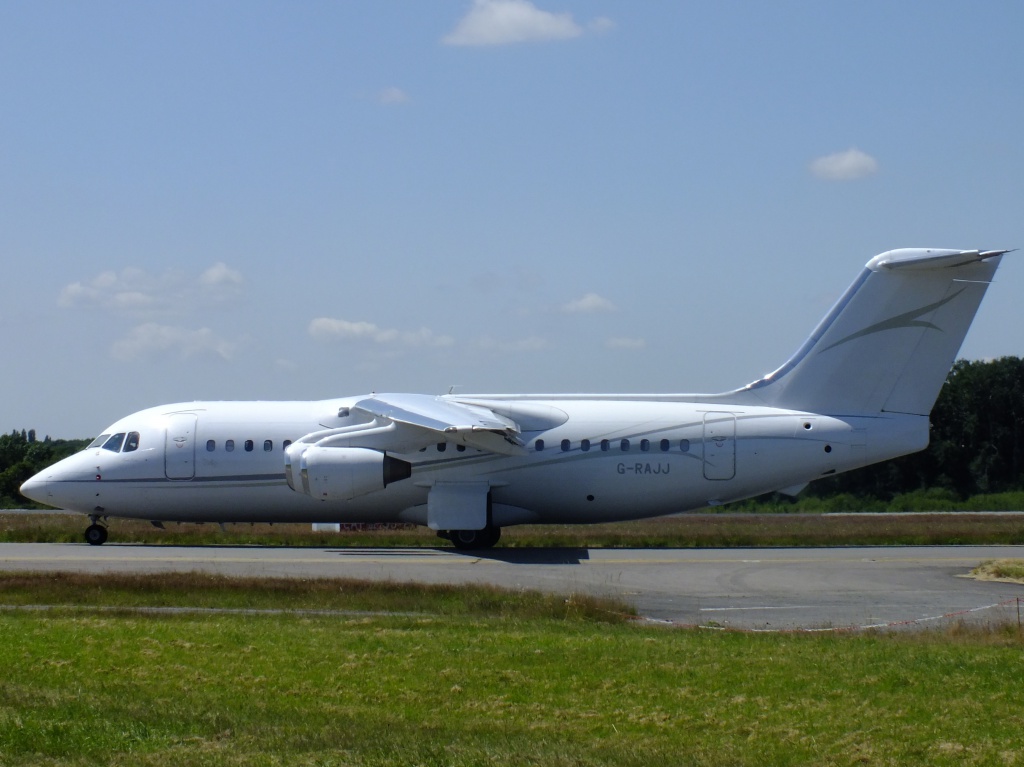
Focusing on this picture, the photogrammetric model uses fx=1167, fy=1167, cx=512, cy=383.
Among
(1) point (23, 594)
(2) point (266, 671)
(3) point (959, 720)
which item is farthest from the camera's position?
(1) point (23, 594)

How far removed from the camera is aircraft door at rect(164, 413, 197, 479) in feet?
93.0

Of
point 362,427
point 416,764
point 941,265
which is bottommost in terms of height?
point 416,764

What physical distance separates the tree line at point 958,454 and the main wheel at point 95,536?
28.1 metres

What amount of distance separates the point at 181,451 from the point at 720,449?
1296cm

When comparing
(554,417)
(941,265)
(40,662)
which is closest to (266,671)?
(40,662)

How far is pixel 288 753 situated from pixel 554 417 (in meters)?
20.0

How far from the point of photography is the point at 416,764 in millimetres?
7961

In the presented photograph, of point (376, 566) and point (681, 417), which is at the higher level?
point (681, 417)

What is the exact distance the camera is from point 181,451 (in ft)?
93.2

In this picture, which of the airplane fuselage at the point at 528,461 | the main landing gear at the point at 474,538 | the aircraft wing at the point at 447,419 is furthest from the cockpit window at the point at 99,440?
the main landing gear at the point at 474,538

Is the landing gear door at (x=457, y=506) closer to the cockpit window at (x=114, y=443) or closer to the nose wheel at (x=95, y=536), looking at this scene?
the cockpit window at (x=114, y=443)

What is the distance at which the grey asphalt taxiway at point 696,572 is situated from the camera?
16922mm

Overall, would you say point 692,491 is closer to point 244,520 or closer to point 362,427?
point 362,427

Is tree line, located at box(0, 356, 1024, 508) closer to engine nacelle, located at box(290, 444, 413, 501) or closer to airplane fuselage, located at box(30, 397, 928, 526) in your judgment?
airplane fuselage, located at box(30, 397, 928, 526)
